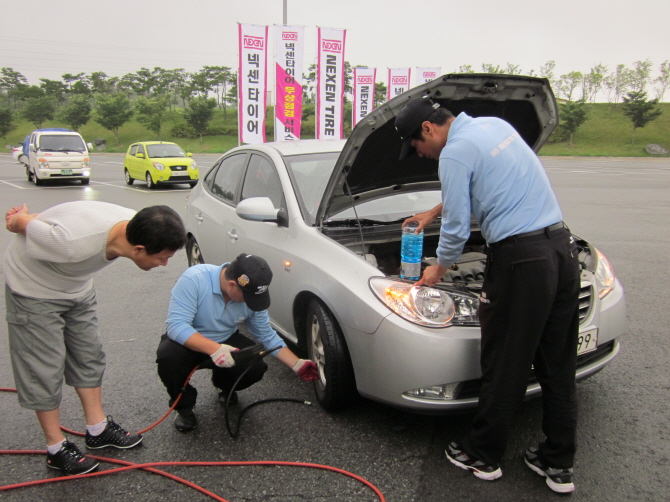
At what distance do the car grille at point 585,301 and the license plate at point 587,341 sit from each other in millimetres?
79

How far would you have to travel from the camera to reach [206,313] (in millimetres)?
2834

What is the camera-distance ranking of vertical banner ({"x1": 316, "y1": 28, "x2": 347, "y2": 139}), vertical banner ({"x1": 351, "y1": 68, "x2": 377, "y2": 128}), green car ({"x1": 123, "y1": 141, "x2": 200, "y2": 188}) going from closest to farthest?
green car ({"x1": 123, "y1": 141, "x2": 200, "y2": 188})
vertical banner ({"x1": 316, "y1": 28, "x2": 347, "y2": 139})
vertical banner ({"x1": 351, "y1": 68, "x2": 377, "y2": 128})

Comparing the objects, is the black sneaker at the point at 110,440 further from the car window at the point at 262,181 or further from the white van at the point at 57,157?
the white van at the point at 57,157

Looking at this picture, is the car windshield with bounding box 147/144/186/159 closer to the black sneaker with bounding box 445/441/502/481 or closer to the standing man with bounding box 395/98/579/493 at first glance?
the standing man with bounding box 395/98/579/493

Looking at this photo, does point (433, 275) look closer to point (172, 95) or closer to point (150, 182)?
point (150, 182)

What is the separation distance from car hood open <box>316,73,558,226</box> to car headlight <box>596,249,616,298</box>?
0.88 m

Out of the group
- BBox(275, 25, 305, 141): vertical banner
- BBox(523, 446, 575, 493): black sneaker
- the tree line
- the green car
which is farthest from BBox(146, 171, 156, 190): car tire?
the tree line

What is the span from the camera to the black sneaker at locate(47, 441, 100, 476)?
8.18 ft

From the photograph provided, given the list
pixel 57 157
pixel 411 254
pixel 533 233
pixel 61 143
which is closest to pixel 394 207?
→ pixel 411 254

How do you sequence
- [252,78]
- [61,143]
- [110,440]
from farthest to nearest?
[61,143] → [252,78] → [110,440]

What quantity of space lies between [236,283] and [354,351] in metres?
0.72

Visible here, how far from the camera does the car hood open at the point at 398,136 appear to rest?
2.76 meters

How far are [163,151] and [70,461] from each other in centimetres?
1637

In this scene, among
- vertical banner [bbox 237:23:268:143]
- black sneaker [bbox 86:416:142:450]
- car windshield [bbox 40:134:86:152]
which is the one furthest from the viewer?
car windshield [bbox 40:134:86:152]
